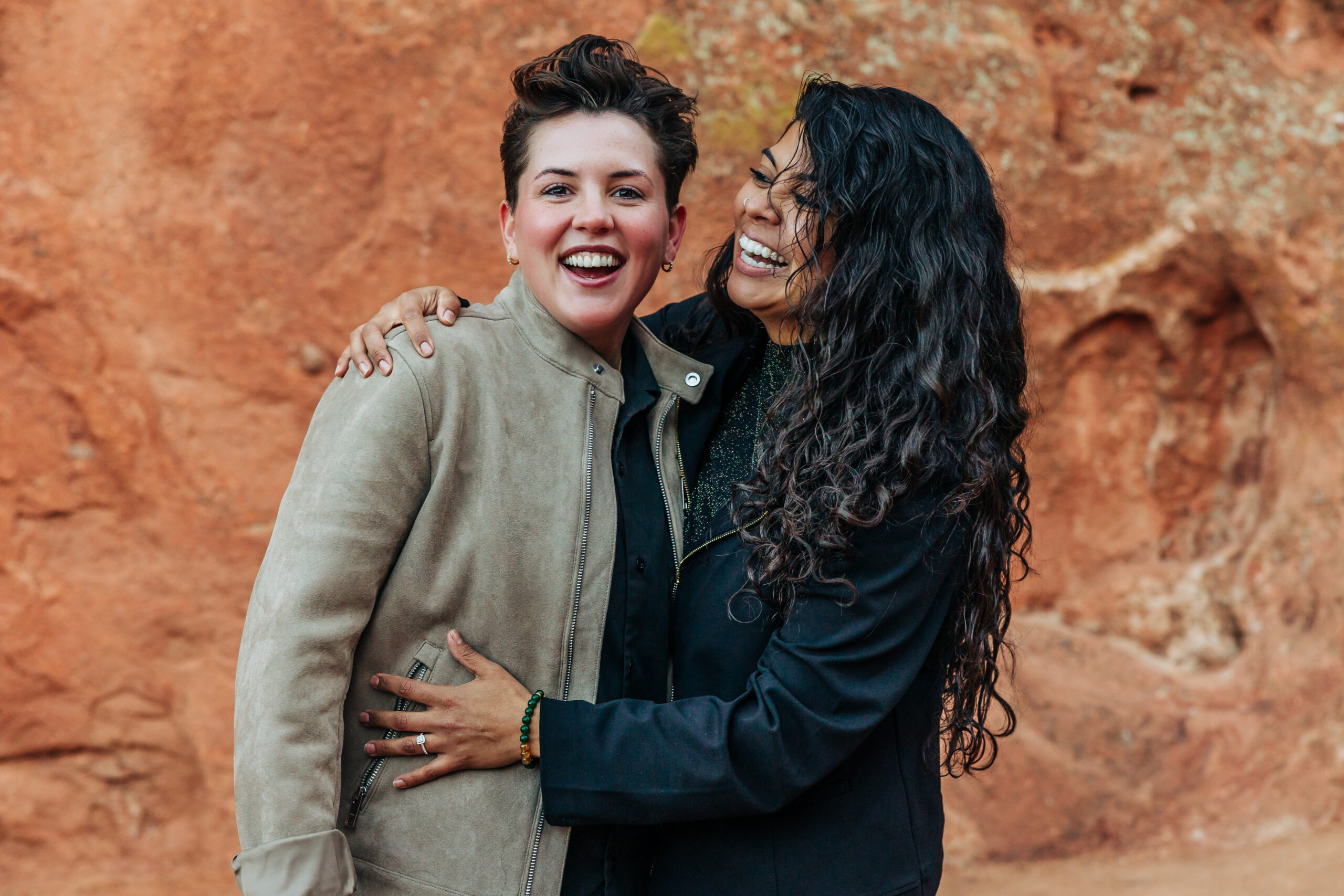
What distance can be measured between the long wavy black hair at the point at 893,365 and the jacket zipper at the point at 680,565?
2cm

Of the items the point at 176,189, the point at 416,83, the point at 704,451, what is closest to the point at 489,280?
the point at 416,83

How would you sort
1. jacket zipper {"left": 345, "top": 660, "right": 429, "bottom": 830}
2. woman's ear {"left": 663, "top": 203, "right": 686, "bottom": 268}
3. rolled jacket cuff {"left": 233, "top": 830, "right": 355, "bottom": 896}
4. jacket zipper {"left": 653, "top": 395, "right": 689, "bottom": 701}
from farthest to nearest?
woman's ear {"left": 663, "top": 203, "right": 686, "bottom": 268} < jacket zipper {"left": 653, "top": 395, "right": 689, "bottom": 701} < jacket zipper {"left": 345, "top": 660, "right": 429, "bottom": 830} < rolled jacket cuff {"left": 233, "top": 830, "right": 355, "bottom": 896}

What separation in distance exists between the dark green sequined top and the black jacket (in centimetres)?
4

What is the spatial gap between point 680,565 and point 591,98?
0.88 m

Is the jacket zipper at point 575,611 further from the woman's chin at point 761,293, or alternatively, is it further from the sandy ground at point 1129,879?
the sandy ground at point 1129,879

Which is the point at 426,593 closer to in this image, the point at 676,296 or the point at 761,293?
the point at 761,293

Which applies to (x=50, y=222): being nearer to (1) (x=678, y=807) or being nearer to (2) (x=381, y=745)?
(2) (x=381, y=745)

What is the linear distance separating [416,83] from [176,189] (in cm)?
90

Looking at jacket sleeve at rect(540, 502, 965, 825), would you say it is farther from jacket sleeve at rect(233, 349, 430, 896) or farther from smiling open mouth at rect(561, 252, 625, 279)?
smiling open mouth at rect(561, 252, 625, 279)

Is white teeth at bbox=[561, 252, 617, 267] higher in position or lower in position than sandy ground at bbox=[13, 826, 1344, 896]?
higher

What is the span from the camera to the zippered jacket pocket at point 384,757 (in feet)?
5.75

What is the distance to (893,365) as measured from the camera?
6.30 ft

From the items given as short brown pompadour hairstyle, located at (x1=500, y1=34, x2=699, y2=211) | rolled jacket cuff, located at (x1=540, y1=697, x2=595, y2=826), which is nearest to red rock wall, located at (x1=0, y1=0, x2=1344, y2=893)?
short brown pompadour hairstyle, located at (x1=500, y1=34, x2=699, y2=211)

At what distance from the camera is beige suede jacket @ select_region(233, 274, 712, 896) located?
1.59 meters
